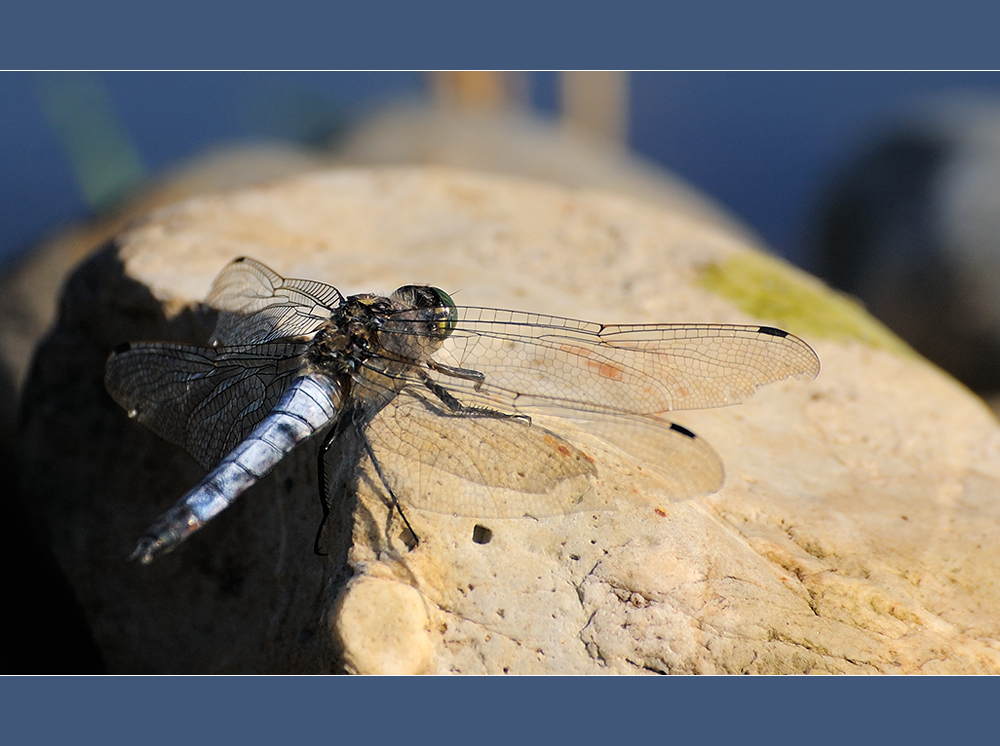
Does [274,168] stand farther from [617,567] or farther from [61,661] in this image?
[617,567]

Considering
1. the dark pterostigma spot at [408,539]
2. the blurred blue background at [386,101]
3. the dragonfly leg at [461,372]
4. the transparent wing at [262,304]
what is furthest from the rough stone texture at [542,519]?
the blurred blue background at [386,101]

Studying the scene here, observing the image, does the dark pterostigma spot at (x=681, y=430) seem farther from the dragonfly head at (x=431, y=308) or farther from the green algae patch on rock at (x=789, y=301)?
the green algae patch on rock at (x=789, y=301)

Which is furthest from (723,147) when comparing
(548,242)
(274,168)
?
(548,242)

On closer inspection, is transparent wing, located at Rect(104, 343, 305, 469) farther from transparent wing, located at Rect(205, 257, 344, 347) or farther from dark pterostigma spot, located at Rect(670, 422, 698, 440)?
dark pterostigma spot, located at Rect(670, 422, 698, 440)

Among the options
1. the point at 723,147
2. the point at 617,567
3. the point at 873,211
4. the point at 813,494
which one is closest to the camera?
the point at 617,567

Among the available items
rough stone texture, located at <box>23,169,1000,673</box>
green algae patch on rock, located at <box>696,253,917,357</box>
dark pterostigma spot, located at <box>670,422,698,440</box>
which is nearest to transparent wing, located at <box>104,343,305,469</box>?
rough stone texture, located at <box>23,169,1000,673</box>

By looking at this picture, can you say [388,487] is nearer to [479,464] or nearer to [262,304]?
[479,464]

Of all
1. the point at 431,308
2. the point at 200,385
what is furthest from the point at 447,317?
the point at 200,385
